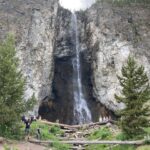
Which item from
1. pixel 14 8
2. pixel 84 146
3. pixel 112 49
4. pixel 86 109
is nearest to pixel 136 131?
pixel 84 146

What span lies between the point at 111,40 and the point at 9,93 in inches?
1051

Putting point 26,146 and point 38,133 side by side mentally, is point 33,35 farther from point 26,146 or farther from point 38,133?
point 26,146

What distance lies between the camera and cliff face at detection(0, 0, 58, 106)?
48125 mm

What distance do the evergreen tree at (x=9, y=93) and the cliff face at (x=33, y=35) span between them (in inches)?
720

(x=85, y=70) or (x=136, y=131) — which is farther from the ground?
(x=85, y=70)

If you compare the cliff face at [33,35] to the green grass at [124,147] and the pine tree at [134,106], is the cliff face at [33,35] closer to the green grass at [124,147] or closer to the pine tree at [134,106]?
the pine tree at [134,106]

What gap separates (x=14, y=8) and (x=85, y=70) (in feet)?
40.9

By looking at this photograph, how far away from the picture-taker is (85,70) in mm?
52969

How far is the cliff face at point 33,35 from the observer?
48.1m

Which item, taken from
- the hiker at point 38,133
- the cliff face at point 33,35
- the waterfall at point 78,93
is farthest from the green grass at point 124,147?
the cliff face at point 33,35

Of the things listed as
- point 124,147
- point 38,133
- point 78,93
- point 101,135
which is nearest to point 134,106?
point 124,147

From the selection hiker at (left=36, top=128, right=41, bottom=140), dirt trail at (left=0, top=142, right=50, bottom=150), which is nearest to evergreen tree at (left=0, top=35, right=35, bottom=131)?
dirt trail at (left=0, top=142, right=50, bottom=150)

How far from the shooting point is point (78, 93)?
50688 millimetres

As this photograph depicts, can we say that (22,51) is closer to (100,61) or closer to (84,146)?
(100,61)
